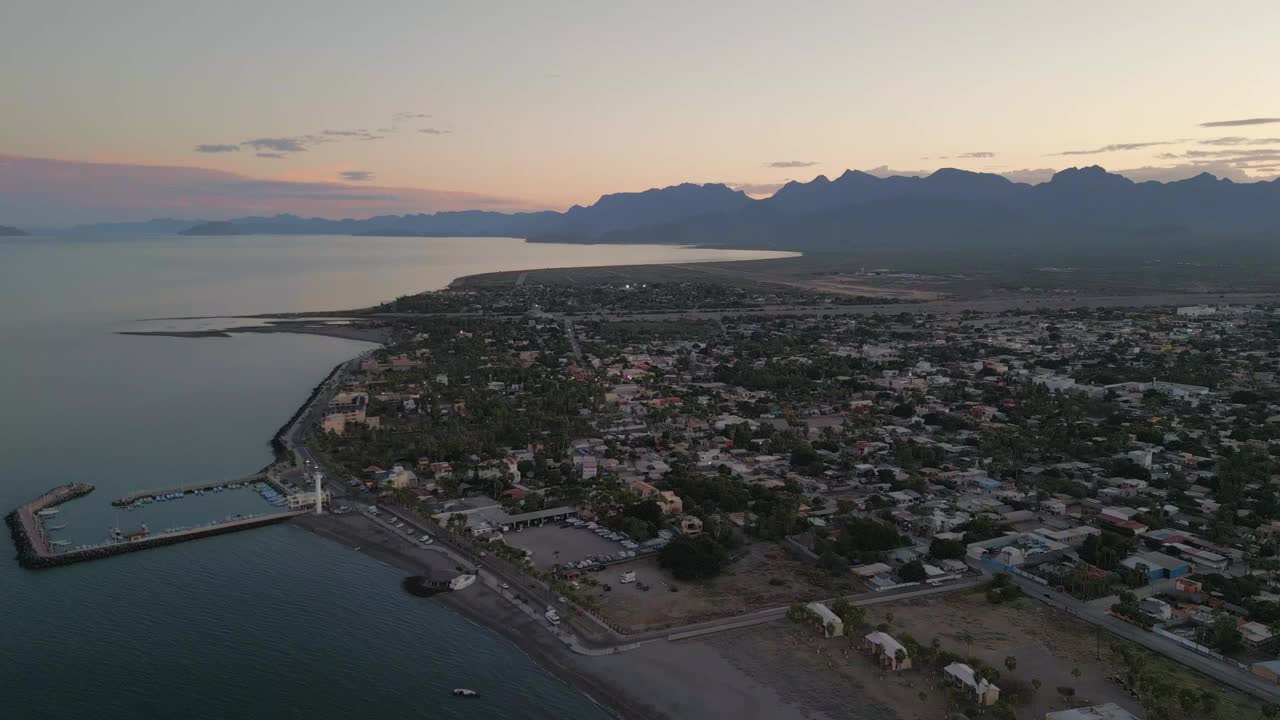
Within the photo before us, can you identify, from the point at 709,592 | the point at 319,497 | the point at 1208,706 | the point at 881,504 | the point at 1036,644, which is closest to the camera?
the point at 1208,706

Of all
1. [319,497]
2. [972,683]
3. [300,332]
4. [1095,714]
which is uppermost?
[300,332]

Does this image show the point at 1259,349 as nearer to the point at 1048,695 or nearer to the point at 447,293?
the point at 1048,695

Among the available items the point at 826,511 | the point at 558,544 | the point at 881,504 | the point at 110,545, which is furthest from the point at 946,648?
the point at 110,545

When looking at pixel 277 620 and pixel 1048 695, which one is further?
pixel 277 620

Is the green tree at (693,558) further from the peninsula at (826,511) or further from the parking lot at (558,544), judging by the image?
the parking lot at (558,544)

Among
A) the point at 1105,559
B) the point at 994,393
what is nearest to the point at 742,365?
the point at 994,393

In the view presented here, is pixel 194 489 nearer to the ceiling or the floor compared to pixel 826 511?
nearer to the ceiling

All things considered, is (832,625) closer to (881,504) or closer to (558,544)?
(558,544)
